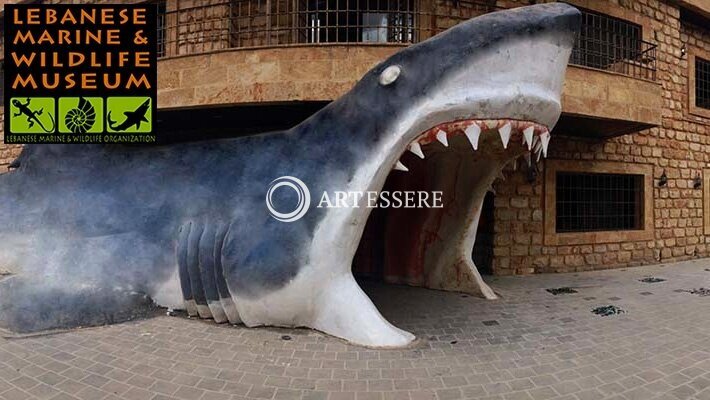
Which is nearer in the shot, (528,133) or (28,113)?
(528,133)

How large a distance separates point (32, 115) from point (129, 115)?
1.15m

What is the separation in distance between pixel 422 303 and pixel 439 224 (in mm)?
1133

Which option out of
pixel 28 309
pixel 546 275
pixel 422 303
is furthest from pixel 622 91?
pixel 28 309

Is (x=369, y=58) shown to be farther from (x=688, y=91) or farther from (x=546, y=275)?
(x=688, y=91)

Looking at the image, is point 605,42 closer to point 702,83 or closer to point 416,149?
point 702,83

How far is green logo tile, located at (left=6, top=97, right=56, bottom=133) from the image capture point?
4641mm

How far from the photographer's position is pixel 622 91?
275 inches

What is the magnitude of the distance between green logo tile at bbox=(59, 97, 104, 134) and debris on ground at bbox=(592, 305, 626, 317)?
6670mm

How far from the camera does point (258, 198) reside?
3746 mm

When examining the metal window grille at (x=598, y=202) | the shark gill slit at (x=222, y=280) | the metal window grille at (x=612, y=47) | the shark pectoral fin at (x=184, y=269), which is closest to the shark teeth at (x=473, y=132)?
the shark gill slit at (x=222, y=280)

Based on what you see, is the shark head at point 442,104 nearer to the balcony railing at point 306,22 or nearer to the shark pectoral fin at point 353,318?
the shark pectoral fin at point 353,318

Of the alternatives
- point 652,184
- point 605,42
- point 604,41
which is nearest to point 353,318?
point 605,42

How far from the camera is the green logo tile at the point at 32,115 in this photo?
15.2ft

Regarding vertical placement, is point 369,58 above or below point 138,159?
above
